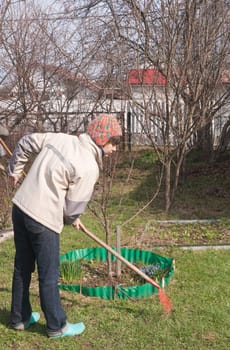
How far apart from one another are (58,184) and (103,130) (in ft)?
1.56

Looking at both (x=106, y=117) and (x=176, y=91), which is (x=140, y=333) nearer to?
(x=106, y=117)

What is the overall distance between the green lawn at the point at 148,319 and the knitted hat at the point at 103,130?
1.39m

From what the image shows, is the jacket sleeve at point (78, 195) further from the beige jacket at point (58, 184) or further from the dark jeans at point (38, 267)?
the dark jeans at point (38, 267)

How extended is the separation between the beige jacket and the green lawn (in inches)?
34.7

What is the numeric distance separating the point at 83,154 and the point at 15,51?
723 cm

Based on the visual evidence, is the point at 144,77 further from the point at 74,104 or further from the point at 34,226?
the point at 74,104

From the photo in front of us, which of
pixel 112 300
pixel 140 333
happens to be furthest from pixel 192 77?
pixel 140 333

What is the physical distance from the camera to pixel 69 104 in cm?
1268

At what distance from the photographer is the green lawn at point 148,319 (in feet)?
10.5

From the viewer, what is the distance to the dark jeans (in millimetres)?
2998

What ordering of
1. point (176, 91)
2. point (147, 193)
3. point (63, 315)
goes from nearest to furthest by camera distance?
point (63, 315) → point (176, 91) → point (147, 193)

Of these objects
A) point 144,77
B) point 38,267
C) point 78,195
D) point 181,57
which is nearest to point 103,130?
point 78,195

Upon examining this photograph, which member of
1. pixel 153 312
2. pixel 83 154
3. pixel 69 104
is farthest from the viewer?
pixel 69 104

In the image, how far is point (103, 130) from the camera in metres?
3.06
